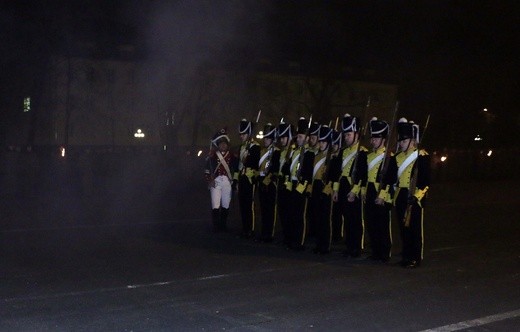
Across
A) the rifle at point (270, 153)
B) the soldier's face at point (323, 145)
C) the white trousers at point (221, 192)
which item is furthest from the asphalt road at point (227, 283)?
the soldier's face at point (323, 145)

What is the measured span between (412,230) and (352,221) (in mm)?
892

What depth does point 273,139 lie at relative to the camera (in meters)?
11.7

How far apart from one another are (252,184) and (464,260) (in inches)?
128

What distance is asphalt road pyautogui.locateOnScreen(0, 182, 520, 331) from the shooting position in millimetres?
6988

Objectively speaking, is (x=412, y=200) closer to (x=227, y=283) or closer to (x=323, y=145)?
(x=323, y=145)

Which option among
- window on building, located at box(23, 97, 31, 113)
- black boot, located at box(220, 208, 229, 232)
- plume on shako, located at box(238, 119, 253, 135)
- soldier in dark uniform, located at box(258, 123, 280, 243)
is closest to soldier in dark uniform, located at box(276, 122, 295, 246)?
soldier in dark uniform, located at box(258, 123, 280, 243)

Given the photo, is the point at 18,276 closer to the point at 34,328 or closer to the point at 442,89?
the point at 34,328

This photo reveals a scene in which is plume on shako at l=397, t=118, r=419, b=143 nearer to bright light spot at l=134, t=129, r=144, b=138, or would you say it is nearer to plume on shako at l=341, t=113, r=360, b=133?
plume on shako at l=341, t=113, r=360, b=133

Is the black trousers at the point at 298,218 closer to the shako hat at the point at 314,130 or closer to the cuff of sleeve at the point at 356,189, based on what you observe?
the shako hat at the point at 314,130

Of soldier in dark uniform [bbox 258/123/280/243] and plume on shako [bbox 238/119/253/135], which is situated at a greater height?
plume on shako [bbox 238/119/253/135]

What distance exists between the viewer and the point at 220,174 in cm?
1241

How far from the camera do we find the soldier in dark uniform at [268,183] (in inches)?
458

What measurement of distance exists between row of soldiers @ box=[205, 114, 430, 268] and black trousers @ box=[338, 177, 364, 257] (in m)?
0.01

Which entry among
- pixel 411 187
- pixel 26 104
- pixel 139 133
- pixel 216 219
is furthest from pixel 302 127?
pixel 139 133
